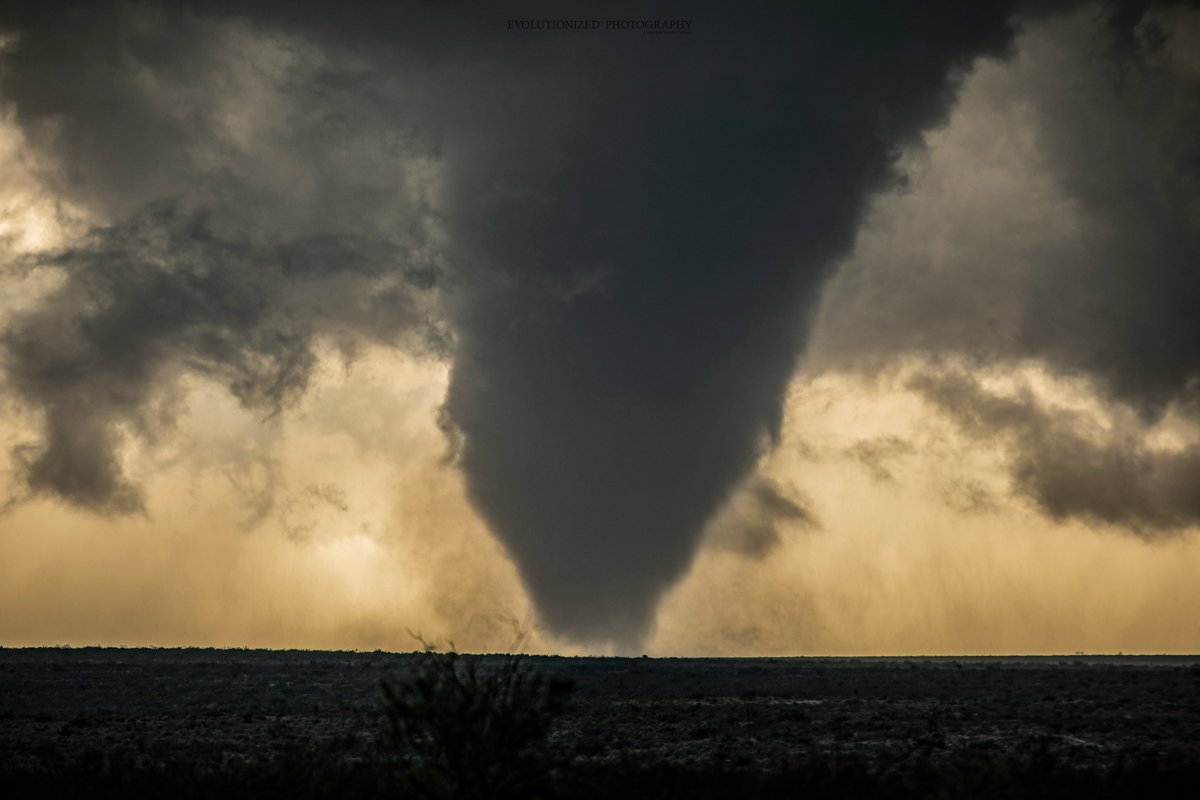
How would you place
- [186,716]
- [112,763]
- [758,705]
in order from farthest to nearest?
[758,705]
[186,716]
[112,763]

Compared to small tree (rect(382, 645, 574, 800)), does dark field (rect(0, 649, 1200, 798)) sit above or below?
below

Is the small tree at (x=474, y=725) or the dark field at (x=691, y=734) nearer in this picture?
the small tree at (x=474, y=725)

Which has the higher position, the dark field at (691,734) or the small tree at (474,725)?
the small tree at (474,725)

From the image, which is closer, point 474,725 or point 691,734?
point 474,725

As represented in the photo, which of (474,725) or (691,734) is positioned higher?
(474,725)

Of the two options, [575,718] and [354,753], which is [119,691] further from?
[354,753]

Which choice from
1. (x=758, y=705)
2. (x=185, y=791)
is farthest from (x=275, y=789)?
(x=758, y=705)

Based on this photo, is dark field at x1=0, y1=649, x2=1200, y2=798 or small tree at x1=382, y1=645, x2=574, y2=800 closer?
small tree at x1=382, y1=645, x2=574, y2=800

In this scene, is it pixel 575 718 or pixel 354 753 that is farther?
pixel 575 718
